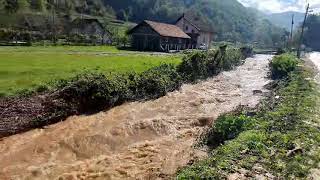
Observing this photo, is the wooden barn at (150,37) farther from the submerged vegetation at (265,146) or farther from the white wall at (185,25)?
the submerged vegetation at (265,146)

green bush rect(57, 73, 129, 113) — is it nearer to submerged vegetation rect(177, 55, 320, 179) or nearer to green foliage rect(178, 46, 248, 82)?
submerged vegetation rect(177, 55, 320, 179)

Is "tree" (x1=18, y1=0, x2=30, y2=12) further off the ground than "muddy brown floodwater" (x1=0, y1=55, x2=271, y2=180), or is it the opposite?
"tree" (x1=18, y1=0, x2=30, y2=12)

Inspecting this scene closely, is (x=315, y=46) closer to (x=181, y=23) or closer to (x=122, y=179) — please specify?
(x=181, y=23)

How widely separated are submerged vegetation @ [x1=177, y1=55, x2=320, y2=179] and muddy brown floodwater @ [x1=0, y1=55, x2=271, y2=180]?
5.37 feet

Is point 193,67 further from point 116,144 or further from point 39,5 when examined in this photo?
point 39,5

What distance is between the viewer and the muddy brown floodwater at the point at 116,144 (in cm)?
1564

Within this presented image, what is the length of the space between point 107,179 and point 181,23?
74.3m

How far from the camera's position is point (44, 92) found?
73.2ft

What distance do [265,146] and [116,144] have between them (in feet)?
22.6

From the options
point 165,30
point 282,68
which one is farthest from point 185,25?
point 282,68

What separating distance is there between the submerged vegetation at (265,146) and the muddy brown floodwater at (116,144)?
164cm

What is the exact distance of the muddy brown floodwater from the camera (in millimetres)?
15641

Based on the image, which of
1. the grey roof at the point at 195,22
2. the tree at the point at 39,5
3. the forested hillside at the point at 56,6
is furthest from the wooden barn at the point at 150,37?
the tree at the point at 39,5

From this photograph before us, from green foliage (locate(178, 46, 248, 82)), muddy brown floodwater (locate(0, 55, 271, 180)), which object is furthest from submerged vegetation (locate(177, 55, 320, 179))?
green foliage (locate(178, 46, 248, 82))
